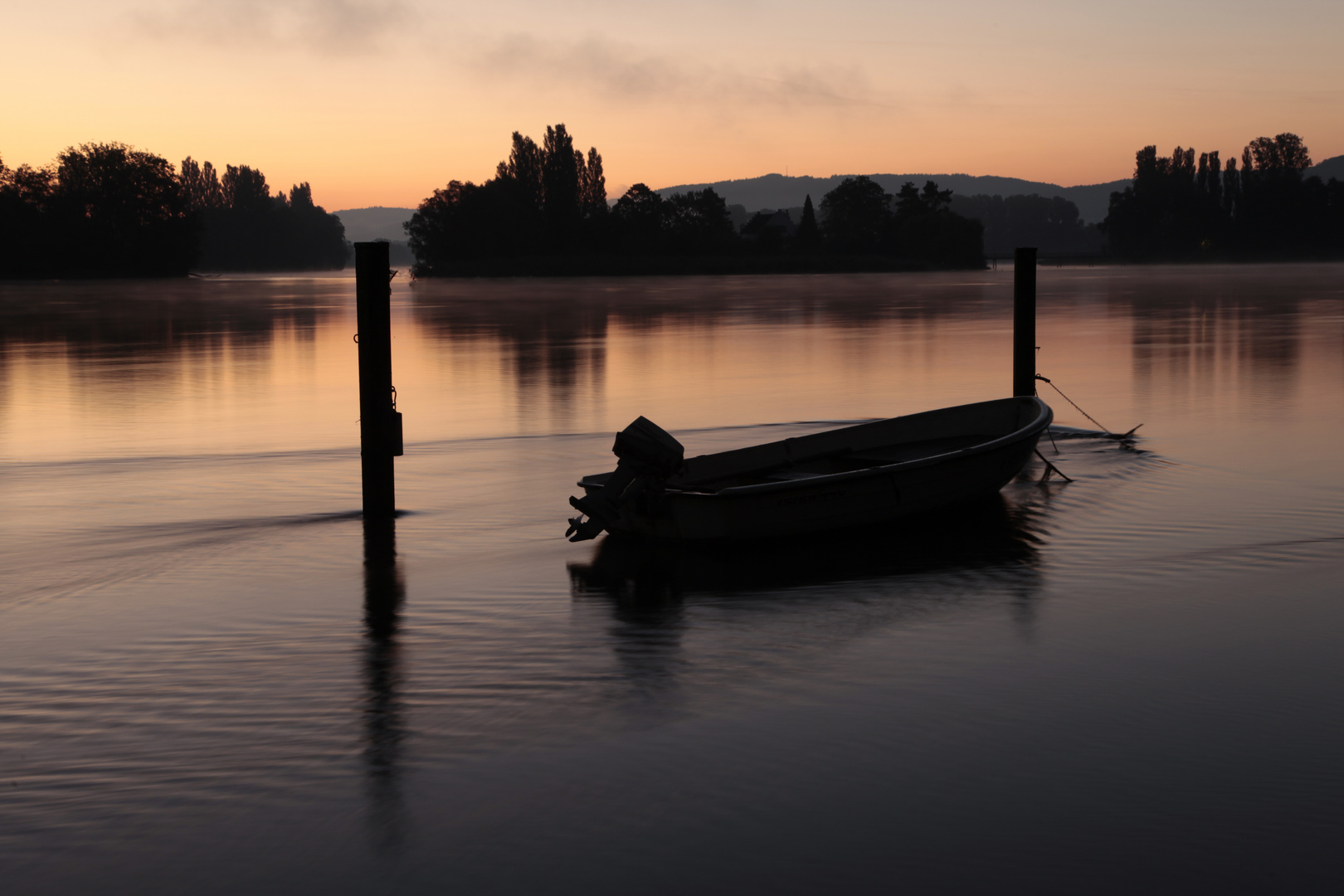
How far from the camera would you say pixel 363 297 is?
1273 cm

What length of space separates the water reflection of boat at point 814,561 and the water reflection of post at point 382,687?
1712mm

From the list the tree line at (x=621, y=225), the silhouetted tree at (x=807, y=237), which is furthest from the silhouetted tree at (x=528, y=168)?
the silhouetted tree at (x=807, y=237)

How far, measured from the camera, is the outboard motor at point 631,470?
1105cm

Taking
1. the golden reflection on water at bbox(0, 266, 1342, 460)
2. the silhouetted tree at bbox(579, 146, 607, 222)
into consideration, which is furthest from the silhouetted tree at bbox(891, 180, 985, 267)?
the golden reflection on water at bbox(0, 266, 1342, 460)

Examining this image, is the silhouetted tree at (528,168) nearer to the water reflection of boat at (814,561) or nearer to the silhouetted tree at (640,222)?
the silhouetted tree at (640,222)

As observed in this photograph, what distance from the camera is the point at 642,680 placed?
8.39 metres

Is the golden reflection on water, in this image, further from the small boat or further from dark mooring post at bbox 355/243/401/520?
the small boat

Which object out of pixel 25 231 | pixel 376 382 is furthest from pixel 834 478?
pixel 25 231

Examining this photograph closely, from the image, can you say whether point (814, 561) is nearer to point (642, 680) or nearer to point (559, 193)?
point (642, 680)

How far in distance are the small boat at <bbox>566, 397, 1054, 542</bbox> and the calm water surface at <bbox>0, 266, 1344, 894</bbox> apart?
1.24 ft

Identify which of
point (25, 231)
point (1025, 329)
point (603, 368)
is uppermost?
point (25, 231)

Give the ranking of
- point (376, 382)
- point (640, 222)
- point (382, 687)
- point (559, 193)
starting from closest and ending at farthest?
point (382, 687), point (376, 382), point (559, 193), point (640, 222)

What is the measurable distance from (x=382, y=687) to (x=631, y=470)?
3.75 m

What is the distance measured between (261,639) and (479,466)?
8159mm
